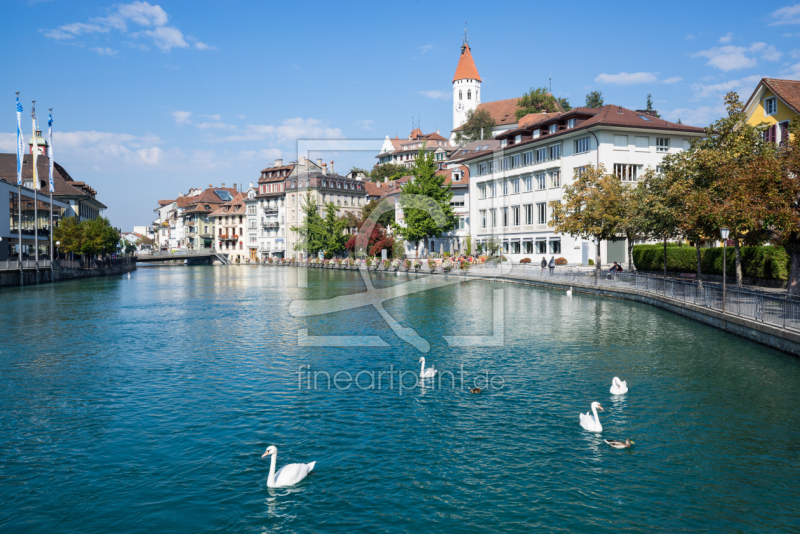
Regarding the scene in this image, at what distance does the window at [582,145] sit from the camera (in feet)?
192

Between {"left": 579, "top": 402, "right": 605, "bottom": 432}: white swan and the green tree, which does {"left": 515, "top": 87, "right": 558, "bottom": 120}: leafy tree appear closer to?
the green tree

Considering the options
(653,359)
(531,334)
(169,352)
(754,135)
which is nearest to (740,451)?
(653,359)

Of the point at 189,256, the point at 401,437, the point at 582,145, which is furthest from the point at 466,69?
the point at 401,437

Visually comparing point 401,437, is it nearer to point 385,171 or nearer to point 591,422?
point 591,422

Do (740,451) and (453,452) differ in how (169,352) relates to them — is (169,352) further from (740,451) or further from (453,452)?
(740,451)

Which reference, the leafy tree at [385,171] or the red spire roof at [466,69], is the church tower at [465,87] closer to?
the red spire roof at [466,69]

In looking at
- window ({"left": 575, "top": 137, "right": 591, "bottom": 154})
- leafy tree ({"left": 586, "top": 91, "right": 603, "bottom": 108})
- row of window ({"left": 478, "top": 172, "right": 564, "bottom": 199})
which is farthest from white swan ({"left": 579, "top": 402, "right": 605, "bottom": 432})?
leafy tree ({"left": 586, "top": 91, "right": 603, "bottom": 108})

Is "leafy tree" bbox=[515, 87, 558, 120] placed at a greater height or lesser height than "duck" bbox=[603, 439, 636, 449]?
greater

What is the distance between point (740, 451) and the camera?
12.1m

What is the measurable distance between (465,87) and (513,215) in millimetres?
102702

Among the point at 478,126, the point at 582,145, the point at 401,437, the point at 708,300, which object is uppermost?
the point at 478,126

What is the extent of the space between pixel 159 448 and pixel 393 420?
17.4 ft

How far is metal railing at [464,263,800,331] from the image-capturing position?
65.9 feet

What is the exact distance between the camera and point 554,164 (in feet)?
206
